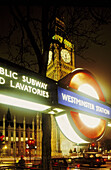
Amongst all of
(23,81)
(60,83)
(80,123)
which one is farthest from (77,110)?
(23,81)

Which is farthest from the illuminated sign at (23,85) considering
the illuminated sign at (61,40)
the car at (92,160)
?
the car at (92,160)

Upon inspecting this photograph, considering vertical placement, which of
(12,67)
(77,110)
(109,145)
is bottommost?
(109,145)

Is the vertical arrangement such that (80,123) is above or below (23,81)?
below

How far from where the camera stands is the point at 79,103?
3.24m

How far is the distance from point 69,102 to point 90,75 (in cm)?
99

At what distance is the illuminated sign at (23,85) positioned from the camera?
2.38m

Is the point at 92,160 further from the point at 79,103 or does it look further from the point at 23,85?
the point at 23,85

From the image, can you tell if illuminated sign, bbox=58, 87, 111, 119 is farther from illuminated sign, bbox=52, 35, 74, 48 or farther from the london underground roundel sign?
illuminated sign, bbox=52, 35, 74, 48

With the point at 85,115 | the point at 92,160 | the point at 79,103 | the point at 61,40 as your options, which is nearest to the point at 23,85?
the point at 79,103

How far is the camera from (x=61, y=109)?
296cm

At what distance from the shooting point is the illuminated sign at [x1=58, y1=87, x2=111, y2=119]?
9.86ft

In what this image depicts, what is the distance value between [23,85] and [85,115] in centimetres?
130

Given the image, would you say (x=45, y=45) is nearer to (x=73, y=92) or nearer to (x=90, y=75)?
(x=90, y=75)

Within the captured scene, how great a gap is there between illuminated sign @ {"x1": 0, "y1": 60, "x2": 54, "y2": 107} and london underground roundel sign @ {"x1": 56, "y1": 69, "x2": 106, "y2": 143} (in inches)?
16.4
